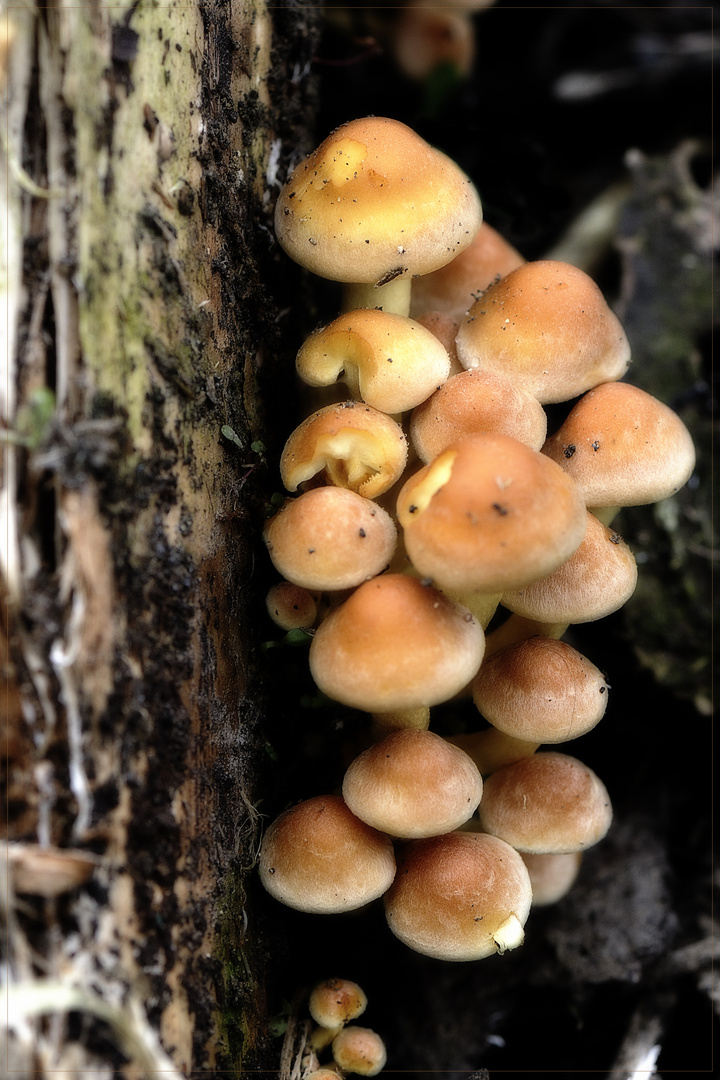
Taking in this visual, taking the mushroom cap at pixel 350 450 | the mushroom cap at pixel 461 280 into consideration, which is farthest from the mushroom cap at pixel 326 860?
the mushroom cap at pixel 461 280

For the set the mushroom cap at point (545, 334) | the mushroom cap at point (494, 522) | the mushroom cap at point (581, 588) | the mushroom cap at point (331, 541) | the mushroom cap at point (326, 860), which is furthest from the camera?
the mushroom cap at point (545, 334)

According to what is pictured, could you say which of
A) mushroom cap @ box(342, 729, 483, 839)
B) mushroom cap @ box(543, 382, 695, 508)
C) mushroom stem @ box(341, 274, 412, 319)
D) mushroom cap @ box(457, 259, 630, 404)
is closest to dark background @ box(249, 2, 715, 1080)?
mushroom stem @ box(341, 274, 412, 319)

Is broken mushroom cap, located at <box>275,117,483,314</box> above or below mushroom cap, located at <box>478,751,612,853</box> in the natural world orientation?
above

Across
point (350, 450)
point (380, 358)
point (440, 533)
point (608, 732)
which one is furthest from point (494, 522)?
point (608, 732)

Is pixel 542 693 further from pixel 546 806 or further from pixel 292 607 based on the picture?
pixel 292 607

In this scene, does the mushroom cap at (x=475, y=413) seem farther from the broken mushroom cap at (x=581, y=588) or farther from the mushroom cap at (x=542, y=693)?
the mushroom cap at (x=542, y=693)

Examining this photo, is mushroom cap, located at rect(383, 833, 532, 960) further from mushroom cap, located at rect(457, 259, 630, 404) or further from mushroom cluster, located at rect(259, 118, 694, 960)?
mushroom cap, located at rect(457, 259, 630, 404)
